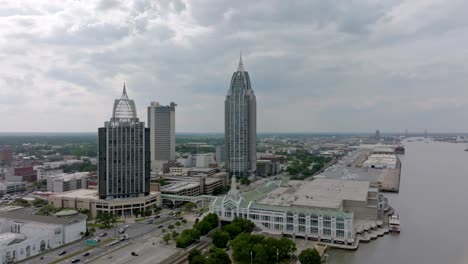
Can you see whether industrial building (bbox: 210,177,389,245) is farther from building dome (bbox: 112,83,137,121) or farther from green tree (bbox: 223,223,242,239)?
building dome (bbox: 112,83,137,121)

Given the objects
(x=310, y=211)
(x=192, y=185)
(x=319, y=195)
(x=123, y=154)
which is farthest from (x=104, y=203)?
(x=319, y=195)

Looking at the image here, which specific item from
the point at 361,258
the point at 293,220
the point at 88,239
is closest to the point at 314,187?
the point at 293,220

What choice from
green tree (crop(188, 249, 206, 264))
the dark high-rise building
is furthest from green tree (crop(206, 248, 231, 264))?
the dark high-rise building

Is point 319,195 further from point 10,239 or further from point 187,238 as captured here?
point 10,239

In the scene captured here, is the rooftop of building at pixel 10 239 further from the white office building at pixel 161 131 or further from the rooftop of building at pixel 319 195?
the white office building at pixel 161 131

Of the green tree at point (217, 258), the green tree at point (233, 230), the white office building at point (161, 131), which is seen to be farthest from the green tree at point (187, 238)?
the white office building at point (161, 131)

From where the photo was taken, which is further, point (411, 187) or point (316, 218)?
point (411, 187)

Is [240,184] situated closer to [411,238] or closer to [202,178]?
[202,178]
